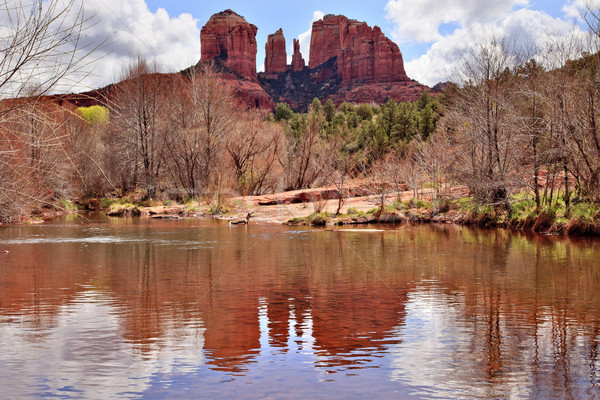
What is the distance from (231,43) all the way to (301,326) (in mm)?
186221

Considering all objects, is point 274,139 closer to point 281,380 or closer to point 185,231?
point 185,231

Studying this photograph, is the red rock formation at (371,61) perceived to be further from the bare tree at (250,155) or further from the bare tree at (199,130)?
the bare tree at (199,130)

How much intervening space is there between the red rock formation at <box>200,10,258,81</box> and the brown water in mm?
174476

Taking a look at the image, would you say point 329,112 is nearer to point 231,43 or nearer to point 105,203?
point 105,203

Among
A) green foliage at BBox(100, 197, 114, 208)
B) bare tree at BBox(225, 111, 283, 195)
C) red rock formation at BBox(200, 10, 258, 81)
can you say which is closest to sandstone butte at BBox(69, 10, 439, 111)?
red rock formation at BBox(200, 10, 258, 81)

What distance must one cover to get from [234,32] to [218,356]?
19013 centimetres

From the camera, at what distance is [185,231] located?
2569 cm

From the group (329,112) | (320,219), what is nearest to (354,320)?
(320,219)

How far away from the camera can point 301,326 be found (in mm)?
7934

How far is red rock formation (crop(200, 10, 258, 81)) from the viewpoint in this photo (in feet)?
600

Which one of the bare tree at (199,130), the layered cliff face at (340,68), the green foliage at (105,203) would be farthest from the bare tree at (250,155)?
the layered cliff face at (340,68)

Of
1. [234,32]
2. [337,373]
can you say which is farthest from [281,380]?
[234,32]

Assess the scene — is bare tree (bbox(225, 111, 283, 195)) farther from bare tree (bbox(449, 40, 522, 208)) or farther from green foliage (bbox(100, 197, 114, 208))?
bare tree (bbox(449, 40, 522, 208))

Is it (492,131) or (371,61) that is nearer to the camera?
(492,131)
